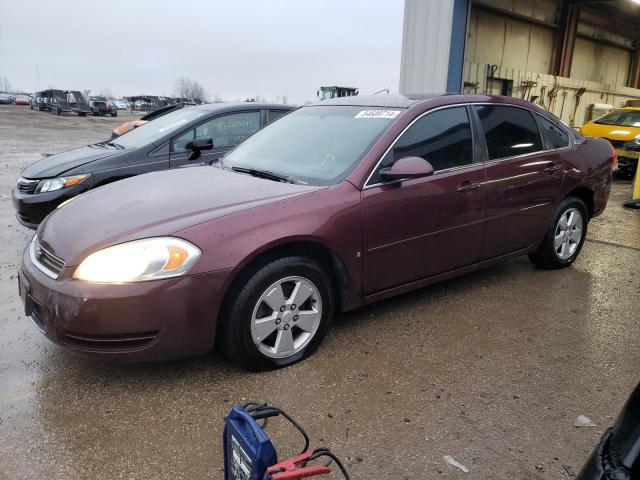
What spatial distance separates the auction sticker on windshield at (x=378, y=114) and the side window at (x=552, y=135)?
5.20 feet

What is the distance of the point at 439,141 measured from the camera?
3623 millimetres

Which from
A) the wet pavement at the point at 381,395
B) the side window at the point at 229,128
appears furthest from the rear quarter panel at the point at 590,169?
the side window at the point at 229,128

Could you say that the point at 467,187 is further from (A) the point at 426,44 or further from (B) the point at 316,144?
(A) the point at 426,44

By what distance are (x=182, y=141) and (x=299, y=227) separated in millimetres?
3085

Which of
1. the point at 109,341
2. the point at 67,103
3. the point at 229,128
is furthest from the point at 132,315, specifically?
the point at 67,103

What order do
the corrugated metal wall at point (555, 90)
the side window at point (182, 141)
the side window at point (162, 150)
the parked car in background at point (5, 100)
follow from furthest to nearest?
1. the parked car in background at point (5, 100)
2. the corrugated metal wall at point (555, 90)
3. the side window at point (182, 141)
4. the side window at point (162, 150)

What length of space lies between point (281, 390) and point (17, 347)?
1713 mm

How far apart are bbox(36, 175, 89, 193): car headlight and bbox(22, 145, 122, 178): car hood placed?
72 millimetres

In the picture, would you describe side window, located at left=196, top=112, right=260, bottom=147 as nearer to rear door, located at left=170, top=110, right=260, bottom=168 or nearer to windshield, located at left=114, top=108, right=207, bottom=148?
rear door, located at left=170, top=110, right=260, bottom=168

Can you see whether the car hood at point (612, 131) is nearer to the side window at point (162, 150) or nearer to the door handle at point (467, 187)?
the door handle at point (467, 187)

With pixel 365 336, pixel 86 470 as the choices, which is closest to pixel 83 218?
pixel 86 470

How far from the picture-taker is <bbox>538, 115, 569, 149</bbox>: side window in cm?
437

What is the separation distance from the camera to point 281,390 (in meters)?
2.76

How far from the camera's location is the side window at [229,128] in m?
5.63
